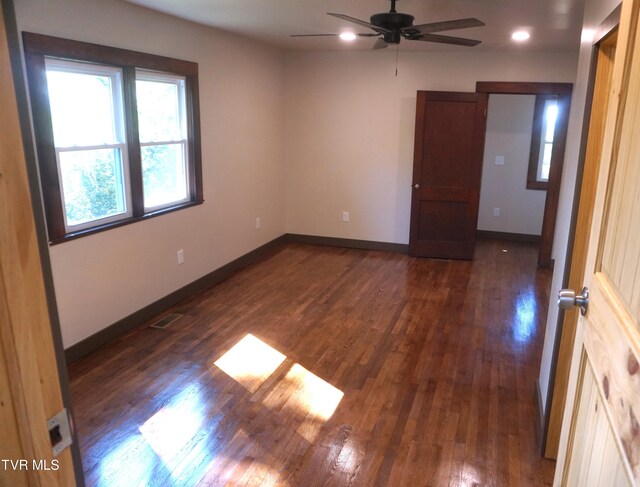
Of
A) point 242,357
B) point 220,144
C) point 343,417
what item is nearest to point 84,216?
point 242,357

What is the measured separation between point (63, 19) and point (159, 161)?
54.4 inches

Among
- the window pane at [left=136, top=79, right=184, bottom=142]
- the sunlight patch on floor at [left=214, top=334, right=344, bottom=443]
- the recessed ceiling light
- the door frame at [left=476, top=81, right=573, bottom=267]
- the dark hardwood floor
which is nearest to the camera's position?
the dark hardwood floor

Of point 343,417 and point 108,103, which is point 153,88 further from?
point 343,417

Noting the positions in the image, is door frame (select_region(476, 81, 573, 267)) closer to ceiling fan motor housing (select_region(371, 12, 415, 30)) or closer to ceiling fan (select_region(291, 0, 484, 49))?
ceiling fan (select_region(291, 0, 484, 49))

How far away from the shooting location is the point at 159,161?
414cm

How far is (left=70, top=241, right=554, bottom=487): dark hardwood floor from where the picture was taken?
236 cm

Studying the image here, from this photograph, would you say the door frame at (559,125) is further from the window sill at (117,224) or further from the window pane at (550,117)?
the window sill at (117,224)

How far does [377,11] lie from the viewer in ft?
11.7

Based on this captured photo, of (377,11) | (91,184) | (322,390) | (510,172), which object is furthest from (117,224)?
(510,172)

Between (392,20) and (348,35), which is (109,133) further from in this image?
(392,20)

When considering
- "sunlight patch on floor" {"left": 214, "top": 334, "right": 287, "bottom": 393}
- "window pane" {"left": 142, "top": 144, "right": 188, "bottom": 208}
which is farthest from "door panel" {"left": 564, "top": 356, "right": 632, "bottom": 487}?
"window pane" {"left": 142, "top": 144, "right": 188, "bottom": 208}

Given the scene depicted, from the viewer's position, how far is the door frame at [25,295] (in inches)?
28.3

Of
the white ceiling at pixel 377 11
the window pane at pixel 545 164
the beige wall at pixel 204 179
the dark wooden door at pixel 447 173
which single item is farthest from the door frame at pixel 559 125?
the beige wall at pixel 204 179

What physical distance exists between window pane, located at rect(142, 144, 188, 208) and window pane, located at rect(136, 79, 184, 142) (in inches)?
3.9
